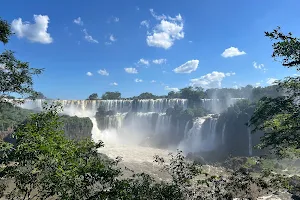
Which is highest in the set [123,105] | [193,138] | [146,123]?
[123,105]

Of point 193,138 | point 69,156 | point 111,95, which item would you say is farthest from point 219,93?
point 69,156

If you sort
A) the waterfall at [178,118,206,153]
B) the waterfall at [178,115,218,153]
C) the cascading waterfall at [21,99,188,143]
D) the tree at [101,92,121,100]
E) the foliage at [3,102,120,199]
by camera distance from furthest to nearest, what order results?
the tree at [101,92,121,100] → the cascading waterfall at [21,99,188,143] → the waterfall at [178,118,206,153] → the waterfall at [178,115,218,153] → the foliage at [3,102,120,199]

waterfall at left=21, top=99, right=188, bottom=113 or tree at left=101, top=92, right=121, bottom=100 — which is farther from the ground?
tree at left=101, top=92, right=121, bottom=100

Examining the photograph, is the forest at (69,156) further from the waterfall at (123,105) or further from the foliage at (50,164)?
the waterfall at (123,105)

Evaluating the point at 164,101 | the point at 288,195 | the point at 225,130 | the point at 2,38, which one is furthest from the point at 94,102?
the point at 2,38

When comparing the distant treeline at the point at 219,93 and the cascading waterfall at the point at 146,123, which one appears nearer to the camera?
the cascading waterfall at the point at 146,123

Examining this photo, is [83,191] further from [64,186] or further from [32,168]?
[32,168]

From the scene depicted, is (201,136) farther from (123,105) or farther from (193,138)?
(123,105)

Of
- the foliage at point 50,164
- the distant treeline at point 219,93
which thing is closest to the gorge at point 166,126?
the distant treeline at point 219,93

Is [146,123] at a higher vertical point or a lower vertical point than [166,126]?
higher

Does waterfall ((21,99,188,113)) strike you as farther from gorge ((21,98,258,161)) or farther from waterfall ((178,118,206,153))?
waterfall ((178,118,206,153))

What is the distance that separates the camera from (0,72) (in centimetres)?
1011

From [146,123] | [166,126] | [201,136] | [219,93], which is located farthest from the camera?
[219,93]

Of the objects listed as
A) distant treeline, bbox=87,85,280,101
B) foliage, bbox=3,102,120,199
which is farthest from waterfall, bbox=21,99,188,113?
foliage, bbox=3,102,120,199
